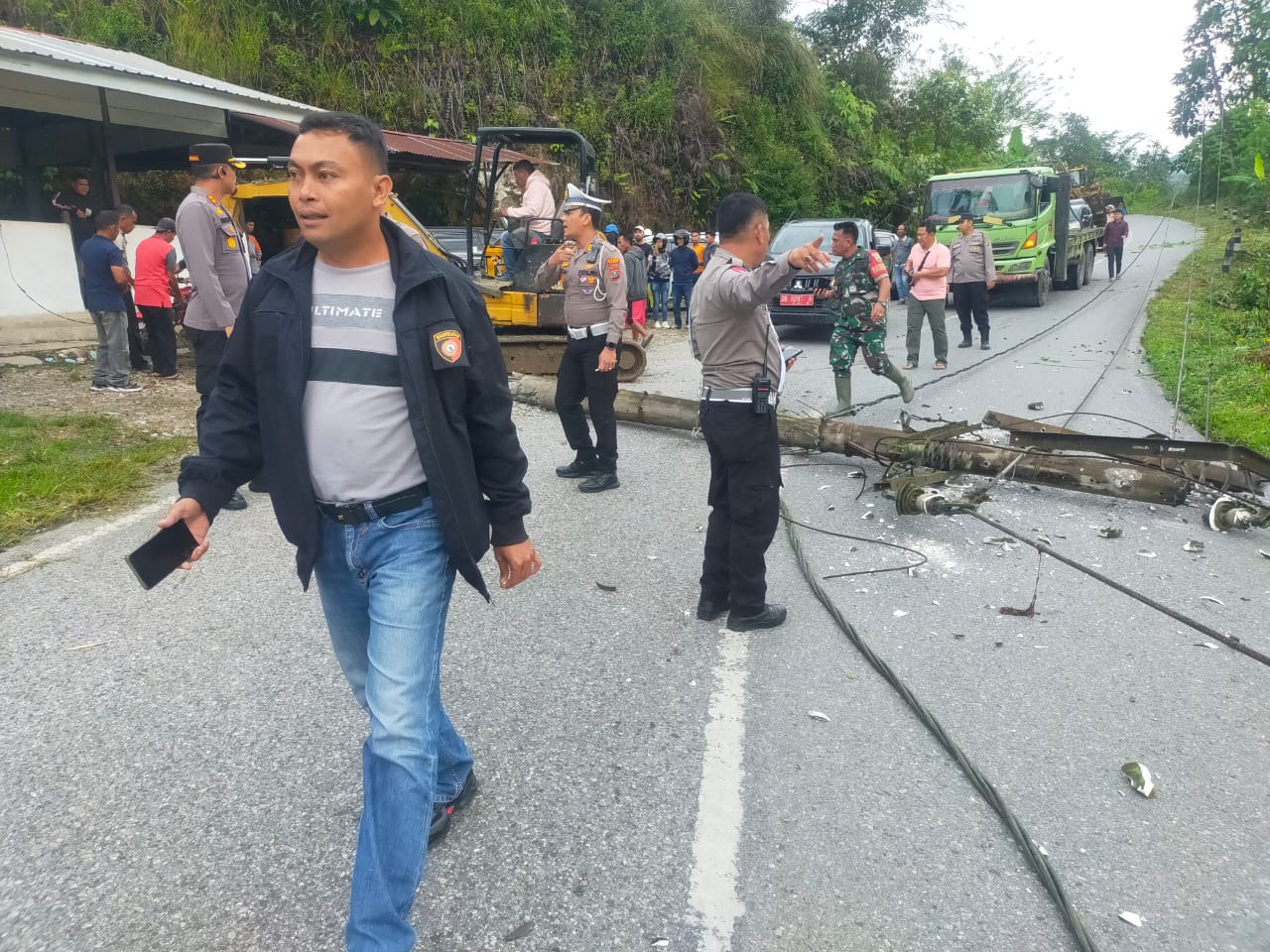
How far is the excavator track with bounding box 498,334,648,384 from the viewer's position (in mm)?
11141

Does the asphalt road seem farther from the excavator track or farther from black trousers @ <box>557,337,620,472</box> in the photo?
the excavator track

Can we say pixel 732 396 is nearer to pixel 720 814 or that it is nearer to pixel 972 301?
pixel 720 814

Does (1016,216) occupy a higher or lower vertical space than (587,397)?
higher

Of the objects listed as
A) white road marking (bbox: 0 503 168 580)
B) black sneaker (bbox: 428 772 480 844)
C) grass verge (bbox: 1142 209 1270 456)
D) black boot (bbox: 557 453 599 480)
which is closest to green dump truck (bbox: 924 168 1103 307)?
grass verge (bbox: 1142 209 1270 456)

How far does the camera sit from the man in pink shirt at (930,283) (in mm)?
11750

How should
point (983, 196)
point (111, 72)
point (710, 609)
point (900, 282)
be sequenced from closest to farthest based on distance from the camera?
point (710, 609), point (111, 72), point (983, 196), point (900, 282)

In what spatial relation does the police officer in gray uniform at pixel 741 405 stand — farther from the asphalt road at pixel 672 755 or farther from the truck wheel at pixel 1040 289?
the truck wheel at pixel 1040 289

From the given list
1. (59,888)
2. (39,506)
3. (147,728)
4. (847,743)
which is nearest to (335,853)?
(59,888)

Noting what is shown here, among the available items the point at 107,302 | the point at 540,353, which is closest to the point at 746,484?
the point at 540,353

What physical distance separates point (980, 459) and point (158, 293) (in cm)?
913

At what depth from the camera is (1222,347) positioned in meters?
12.5

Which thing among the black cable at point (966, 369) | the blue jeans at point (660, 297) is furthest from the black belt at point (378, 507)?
the blue jeans at point (660, 297)

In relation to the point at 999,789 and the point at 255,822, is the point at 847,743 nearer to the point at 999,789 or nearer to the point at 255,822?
the point at 999,789

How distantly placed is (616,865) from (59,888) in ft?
5.12
